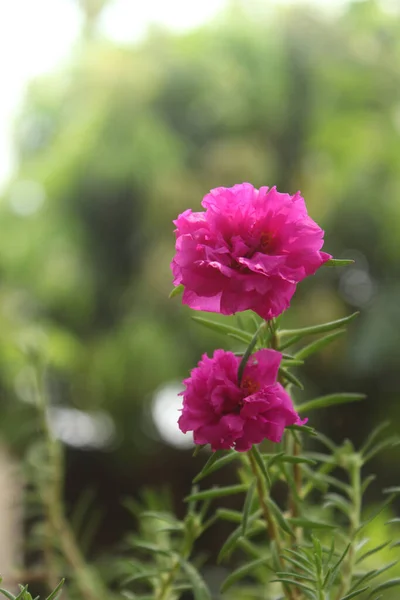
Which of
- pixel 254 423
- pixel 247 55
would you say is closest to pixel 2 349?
pixel 247 55

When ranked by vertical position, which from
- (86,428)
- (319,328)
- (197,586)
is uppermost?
(319,328)

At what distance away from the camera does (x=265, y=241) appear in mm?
230

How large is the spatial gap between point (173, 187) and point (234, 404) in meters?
2.42

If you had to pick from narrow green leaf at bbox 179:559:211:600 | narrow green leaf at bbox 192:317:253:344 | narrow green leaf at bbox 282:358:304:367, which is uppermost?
→ narrow green leaf at bbox 282:358:304:367

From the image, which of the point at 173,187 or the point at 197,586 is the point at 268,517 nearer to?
the point at 197,586

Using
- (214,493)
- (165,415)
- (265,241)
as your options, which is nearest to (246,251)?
(265,241)

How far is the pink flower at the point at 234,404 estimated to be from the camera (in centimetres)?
22

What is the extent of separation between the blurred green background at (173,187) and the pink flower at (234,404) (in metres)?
2.02

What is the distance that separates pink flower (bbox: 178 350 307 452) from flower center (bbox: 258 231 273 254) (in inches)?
1.2

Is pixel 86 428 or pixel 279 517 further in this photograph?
pixel 86 428

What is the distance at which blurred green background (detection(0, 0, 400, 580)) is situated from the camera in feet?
7.86

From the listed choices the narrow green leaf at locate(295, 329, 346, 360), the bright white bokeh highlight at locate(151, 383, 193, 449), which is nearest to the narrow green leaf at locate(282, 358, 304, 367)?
the narrow green leaf at locate(295, 329, 346, 360)

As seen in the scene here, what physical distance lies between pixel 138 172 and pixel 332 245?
0.74m

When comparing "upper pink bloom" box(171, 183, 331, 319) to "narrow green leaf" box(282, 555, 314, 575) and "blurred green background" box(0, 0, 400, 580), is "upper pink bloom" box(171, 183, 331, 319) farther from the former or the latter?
"blurred green background" box(0, 0, 400, 580)
